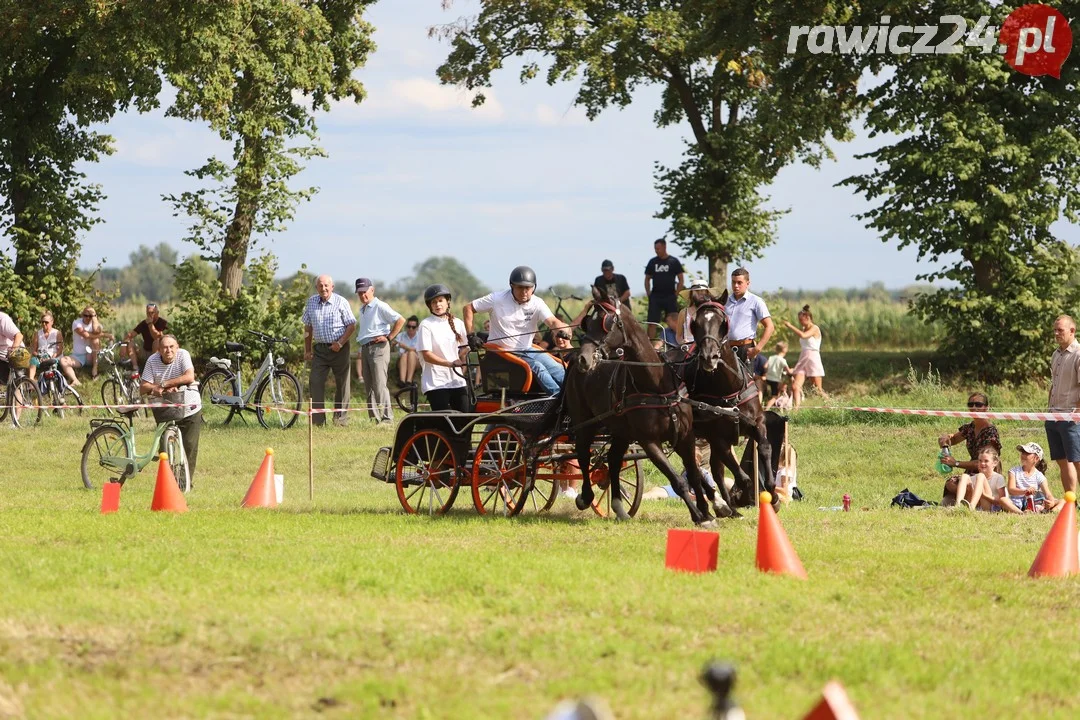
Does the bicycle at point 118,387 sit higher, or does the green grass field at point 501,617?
the bicycle at point 118,387

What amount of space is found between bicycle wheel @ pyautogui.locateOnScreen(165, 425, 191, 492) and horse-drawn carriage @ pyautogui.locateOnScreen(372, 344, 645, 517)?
3087 mm

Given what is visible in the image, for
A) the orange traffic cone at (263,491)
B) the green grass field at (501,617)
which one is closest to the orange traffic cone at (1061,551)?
the green grass field at (501,617)

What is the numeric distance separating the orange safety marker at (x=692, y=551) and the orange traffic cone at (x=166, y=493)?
19.2 feet

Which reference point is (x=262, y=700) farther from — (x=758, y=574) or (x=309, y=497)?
(x=309, y=497)

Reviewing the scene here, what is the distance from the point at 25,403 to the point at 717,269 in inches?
600

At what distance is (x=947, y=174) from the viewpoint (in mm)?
26359

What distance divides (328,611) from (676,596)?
2.07 meters

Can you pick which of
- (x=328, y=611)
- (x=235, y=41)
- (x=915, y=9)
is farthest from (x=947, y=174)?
(x=328, y=611)

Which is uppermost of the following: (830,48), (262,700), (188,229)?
(830,48)

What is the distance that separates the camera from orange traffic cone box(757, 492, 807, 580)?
32.0 feet

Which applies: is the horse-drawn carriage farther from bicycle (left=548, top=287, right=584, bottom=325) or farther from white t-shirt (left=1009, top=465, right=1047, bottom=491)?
white t-shirt (left=1009, top=465, right=1047, bottom=491)

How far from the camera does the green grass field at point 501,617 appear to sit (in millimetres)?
6539

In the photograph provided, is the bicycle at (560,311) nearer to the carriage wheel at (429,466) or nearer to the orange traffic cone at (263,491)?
the carriage wheel at (429,466)

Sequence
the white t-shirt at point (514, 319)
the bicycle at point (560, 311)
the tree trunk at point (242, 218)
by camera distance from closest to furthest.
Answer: the bicycle at point (560, 311) → the white t-shirt at point (514, 319) → the tree trunk at point (242, 218)
